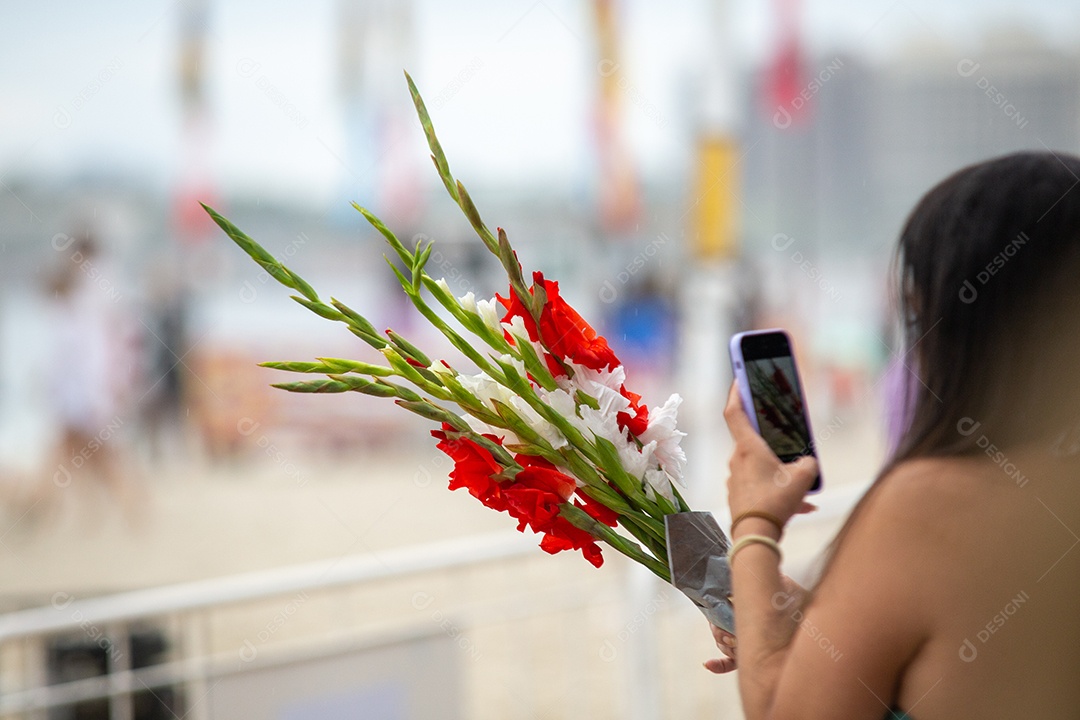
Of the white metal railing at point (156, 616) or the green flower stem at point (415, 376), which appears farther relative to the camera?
the white metal railing at point (156, 616)

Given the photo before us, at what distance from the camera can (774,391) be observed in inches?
37.1

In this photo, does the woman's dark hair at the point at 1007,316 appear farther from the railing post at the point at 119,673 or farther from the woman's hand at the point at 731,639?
the railing post at the point at 119,673

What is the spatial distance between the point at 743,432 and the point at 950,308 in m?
0.21

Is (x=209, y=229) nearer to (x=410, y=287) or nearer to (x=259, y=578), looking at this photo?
(x=259, y=578)

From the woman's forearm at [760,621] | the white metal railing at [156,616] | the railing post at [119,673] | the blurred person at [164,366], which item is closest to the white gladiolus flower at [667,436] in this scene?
the woman's forearm at [760,621]

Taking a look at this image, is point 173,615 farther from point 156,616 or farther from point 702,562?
point 702,562

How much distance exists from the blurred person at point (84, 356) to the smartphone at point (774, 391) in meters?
5.03

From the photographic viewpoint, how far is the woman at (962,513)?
78cm

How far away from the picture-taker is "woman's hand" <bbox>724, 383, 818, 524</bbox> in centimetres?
87

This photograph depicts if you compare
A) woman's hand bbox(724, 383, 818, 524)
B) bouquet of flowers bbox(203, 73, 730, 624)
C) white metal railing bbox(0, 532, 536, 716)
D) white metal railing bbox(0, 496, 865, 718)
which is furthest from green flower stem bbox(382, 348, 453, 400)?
white metal railing bbox(0, 532, 536, 716)

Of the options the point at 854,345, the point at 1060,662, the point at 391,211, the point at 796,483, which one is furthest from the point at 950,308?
the point at 854,345

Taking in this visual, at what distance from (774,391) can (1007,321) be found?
8.6 inches

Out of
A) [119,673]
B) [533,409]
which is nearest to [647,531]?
[533,409]

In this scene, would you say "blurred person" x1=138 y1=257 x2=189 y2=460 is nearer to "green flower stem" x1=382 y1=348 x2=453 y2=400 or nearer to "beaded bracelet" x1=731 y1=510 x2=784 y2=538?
"green flower stem" x1=382 y1=348 x2=453 y2=400
